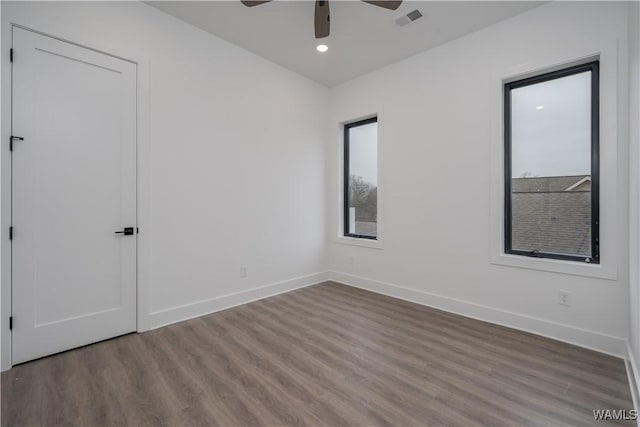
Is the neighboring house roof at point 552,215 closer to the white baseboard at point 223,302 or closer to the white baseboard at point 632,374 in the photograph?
the white baseboard at point 632,374

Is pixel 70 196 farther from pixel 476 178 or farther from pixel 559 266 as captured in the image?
pixel 559 266

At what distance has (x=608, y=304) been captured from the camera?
236cm

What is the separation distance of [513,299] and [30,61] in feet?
15.2

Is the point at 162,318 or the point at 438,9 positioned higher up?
the point at 438,9

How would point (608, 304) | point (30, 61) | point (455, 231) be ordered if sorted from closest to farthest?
1. point (30, 61)
2. point (608, 304)
3. point (455, 231)

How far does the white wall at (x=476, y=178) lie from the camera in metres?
2.34

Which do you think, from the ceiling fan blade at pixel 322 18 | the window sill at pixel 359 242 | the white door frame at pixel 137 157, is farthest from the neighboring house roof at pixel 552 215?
the white door frame at pixel 137 157

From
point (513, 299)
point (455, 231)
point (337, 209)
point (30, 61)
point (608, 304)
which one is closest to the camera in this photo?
point (30, 61)

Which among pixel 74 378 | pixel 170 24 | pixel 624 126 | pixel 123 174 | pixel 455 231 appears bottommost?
pixel 74 378

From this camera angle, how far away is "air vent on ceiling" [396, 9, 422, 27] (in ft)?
9.19

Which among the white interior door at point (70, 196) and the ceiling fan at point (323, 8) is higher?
the ceiling fan at point (323, 8)

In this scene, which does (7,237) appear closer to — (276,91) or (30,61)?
(30,61)

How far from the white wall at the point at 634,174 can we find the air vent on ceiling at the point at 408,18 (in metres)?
1.56

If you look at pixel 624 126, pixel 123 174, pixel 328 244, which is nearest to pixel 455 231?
pixel 624 126
